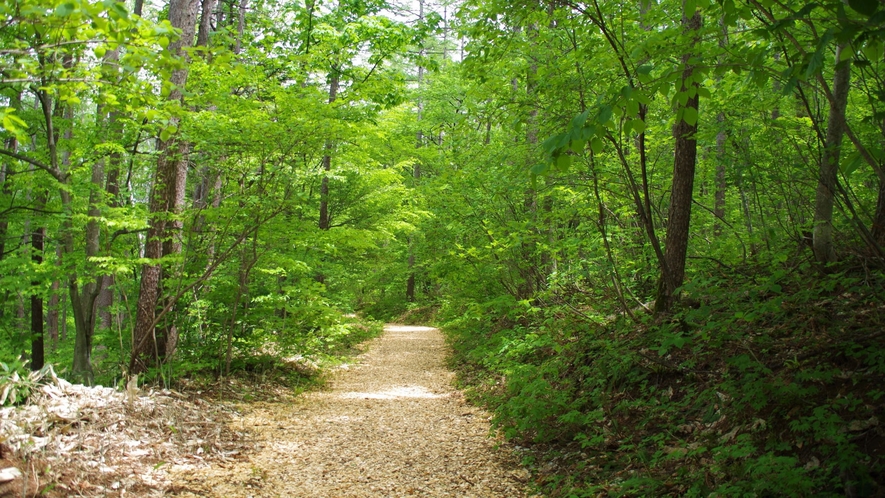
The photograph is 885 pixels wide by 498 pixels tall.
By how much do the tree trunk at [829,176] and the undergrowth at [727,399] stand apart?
232 millimetres

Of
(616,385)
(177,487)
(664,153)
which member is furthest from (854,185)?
(177,487)

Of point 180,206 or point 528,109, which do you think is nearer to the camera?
point 528,109

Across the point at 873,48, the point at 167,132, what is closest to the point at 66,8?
the point at 167,132

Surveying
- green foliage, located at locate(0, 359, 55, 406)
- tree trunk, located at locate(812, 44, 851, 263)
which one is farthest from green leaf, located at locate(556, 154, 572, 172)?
green foliage, located at locate(0, 359, 55, 406)

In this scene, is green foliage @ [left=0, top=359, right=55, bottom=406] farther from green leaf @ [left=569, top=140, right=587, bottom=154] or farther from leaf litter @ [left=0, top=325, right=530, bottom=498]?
green leaf @ [left=569, top=140, right=587, bottom=154]

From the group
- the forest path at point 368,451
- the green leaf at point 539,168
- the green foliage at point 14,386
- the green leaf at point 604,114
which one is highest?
the green leaf at point 604,114

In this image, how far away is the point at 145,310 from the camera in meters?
7.05

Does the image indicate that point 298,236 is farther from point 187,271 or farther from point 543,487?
point 543,487

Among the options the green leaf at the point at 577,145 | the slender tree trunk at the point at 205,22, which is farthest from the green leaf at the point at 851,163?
the slender tree trunk at the point at 205,22

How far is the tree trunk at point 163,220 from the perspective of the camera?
276 inches

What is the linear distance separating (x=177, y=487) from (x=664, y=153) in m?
7.36

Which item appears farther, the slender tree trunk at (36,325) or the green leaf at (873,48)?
the slender tree trunk at (36,325)

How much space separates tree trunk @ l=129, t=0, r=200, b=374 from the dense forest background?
35mm

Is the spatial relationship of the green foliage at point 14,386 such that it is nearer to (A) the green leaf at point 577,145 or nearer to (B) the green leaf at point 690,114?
(A) the green leaf at point 577,145
